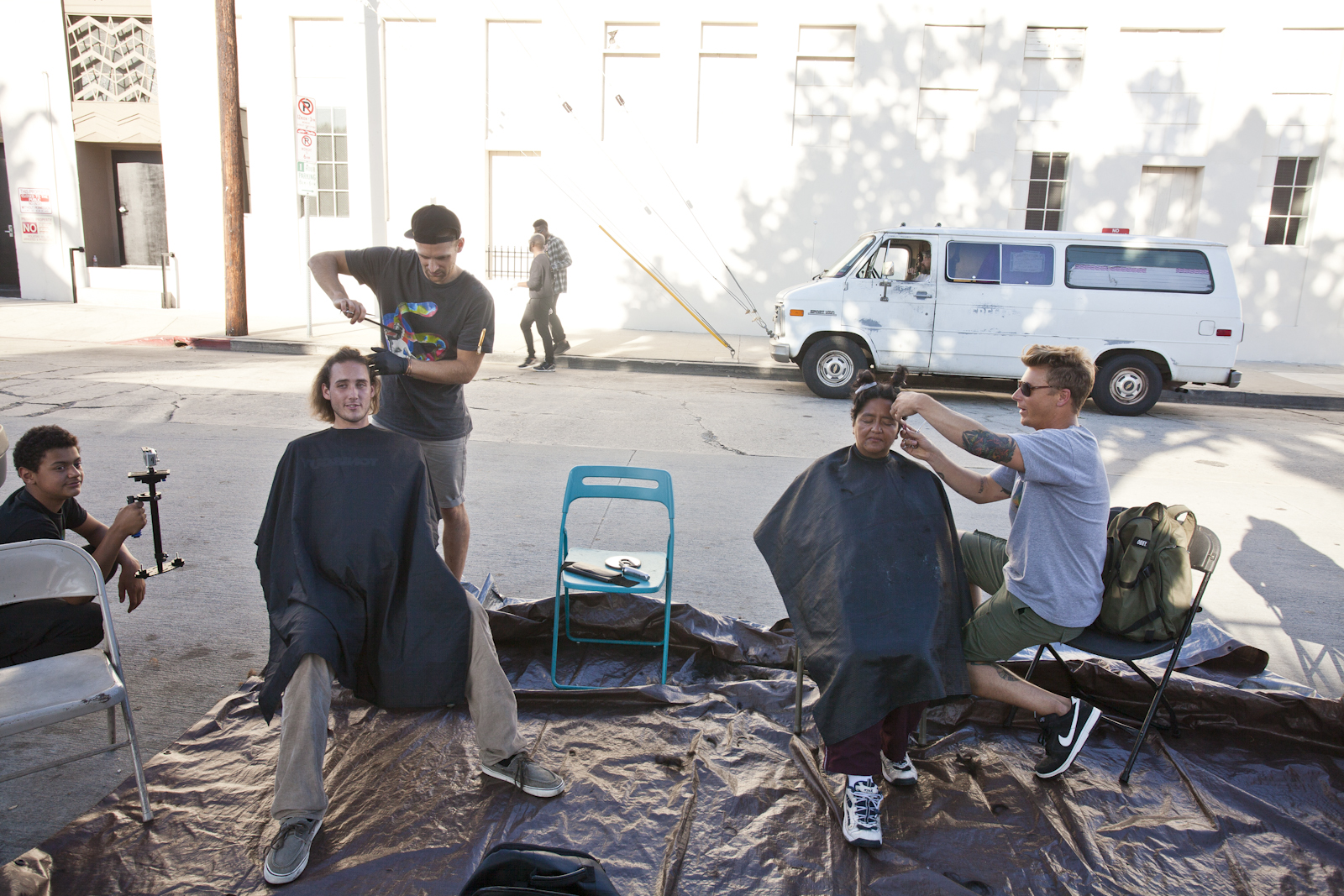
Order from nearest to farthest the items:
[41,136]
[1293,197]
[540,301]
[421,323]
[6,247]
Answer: [421,323]
[540,301]
[1293,197]
[41,136]
[6,247]

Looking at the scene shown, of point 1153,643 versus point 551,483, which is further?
point 551,483

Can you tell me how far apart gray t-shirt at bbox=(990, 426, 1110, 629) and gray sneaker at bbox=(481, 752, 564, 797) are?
1640mm

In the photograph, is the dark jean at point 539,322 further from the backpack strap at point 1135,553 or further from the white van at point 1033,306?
the backpack strap at point 1135,553

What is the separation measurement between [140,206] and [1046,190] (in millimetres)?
17349

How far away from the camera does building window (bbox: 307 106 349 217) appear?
51.2ft

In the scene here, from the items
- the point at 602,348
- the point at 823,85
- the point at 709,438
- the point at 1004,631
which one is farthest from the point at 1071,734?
the point at 823,85

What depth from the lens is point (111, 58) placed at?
16109mm

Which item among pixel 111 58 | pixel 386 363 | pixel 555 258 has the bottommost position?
pixel 386 363

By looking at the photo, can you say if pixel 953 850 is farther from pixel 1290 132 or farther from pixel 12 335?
pixel 1290 132

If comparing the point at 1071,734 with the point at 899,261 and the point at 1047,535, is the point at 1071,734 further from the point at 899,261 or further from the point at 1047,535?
the point at 899,261

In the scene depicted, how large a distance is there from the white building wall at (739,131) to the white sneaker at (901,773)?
1300 centimetres

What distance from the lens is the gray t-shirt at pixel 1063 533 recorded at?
2775 millimetres

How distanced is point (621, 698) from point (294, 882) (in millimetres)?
1263

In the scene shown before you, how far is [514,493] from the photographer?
19.5 ft
